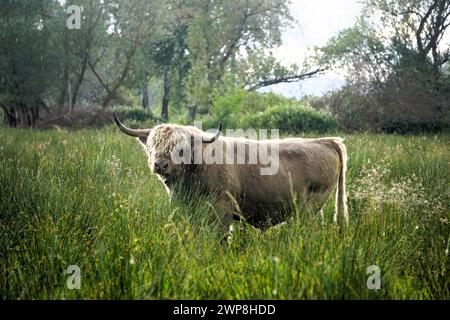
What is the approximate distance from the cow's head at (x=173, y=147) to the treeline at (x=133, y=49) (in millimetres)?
12341

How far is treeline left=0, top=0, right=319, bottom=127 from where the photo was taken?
62.2 ft

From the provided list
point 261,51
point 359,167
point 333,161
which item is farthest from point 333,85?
point 333,161

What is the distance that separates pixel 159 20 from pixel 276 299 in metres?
24.5

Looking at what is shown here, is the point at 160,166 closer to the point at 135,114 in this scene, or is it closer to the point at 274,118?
the point at 274,118

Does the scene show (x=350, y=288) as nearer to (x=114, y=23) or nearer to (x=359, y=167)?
(x=359, y=167)

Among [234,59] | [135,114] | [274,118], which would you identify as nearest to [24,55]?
[135,114]

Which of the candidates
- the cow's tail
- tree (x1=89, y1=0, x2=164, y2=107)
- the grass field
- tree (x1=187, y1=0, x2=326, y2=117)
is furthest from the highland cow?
tree (x1=89, y1=0, x2=164, y2=107)

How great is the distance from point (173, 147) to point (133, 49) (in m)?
21.4

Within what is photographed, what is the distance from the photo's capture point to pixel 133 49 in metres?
24.6

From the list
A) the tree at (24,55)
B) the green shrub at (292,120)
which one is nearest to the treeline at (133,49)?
the tree at (24,55)

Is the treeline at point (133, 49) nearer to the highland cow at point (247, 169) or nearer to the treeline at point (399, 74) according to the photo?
the treeline at point (399, 74)

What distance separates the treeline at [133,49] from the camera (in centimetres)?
1895

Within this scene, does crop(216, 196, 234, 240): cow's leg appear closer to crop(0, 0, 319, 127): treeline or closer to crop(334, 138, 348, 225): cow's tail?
crop(334, 138, 348, 225): cow's tail
